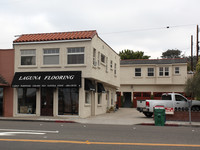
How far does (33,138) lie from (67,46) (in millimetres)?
13276

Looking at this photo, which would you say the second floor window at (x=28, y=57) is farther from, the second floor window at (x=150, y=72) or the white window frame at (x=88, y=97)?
the second floor window at (x=150, y=72)

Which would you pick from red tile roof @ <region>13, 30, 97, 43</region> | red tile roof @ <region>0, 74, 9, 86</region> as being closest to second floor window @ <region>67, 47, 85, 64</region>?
red tile roof @ <region>13, 30, 97, 43</region>

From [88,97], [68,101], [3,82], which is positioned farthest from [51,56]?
[88,97]

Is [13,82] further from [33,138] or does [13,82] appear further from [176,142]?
[176,142]

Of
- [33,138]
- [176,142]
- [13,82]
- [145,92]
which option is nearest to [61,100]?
[13,82]

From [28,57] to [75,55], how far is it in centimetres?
429

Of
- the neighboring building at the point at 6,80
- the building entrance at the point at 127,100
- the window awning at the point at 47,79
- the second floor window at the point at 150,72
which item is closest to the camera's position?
the window awning at the point at 47,79

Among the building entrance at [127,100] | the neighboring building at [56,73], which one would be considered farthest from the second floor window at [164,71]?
the neighboring building at [56,73]

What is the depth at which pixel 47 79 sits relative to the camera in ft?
76.3

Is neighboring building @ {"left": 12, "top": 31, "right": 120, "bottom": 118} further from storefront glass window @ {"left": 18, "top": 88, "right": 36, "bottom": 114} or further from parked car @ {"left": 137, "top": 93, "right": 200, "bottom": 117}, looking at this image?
parked car @ {"left": 137, "top": 93, "right": 200, "bottom": 117}

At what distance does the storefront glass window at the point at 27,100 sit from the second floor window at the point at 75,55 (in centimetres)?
406

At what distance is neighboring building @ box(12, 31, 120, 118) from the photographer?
75.7 ft

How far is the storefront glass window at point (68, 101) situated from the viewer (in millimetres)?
23359

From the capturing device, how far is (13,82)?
2402cm
